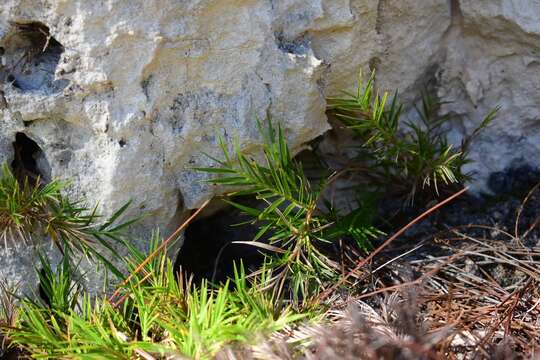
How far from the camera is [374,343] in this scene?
3.16 ft

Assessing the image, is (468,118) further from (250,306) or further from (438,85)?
(250,306)

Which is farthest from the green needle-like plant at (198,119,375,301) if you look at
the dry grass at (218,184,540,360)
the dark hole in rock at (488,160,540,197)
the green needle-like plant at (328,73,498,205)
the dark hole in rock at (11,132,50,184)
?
the dark hole in rock at (488,160,540,197)

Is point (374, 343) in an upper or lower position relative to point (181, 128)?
lower

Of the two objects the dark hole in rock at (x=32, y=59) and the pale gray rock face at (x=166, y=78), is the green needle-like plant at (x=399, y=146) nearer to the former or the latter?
the pale gray rock face at (x=166, y=78)

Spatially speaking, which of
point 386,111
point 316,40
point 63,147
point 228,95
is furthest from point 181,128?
point 386,111

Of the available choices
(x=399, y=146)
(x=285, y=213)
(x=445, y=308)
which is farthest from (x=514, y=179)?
(x=285, y=213)

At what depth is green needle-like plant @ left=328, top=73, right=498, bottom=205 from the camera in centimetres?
138

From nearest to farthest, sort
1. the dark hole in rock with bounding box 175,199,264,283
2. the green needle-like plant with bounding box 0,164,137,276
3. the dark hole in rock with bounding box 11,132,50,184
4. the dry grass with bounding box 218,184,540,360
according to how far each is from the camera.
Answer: the dry grass with bounding box 218,184,540,360 < the green needle-like plant with bounding box 0,164,137,276 < the dark hole in rock with bounding box 11,132,50,184 < the dark hole in rock with bounding box 175,199,264,283

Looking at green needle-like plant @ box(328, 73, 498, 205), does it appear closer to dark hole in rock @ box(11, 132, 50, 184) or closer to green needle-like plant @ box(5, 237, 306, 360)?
green needle-like plant @ box(5, 237, 306, 360)

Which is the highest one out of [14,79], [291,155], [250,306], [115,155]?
[14,79]

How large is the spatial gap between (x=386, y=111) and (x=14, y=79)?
2.43 feet

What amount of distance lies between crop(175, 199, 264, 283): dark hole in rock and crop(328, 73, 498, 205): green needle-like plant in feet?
0.93

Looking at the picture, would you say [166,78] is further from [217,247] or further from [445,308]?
[445,308]

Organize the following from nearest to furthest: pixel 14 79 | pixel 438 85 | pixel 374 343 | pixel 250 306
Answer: pixel 374 343, pixel 250 306, pixel 14 79, pixel 438 85
